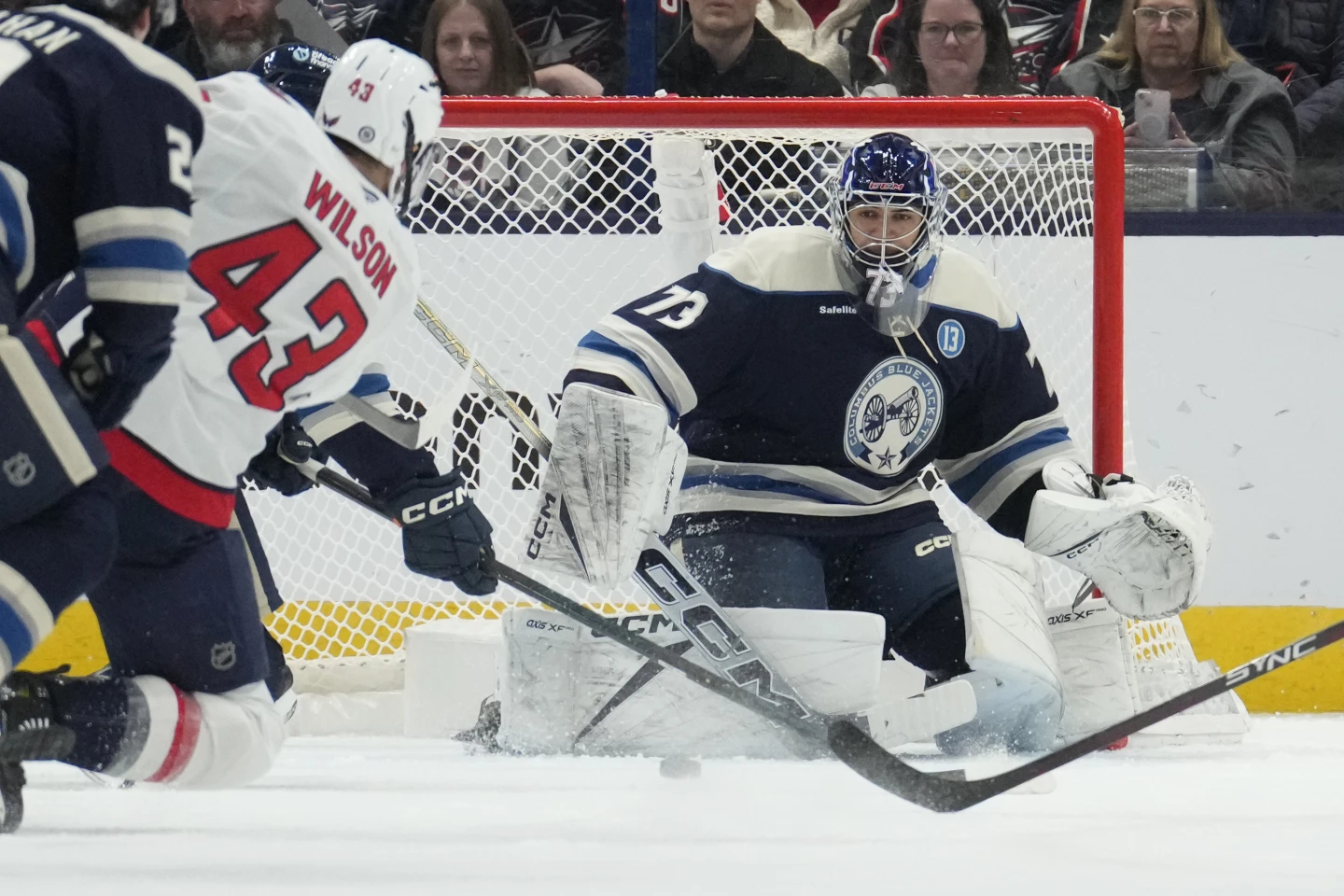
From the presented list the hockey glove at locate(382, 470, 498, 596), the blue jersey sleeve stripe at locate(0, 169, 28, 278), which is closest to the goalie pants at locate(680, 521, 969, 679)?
the hockey glove at locate(382, 470, 498, 596)

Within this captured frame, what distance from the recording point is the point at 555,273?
3258 mm

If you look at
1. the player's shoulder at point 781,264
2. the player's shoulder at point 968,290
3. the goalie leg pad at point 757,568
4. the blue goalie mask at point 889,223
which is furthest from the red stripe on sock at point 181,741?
the player's shoulder at point 968,290

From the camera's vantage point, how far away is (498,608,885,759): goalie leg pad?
255cm

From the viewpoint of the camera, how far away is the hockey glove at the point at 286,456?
217 cm

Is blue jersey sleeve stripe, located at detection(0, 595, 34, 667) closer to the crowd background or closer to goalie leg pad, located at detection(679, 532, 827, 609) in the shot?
goalie leg pad, located at detection(679, 532, 827, 609)

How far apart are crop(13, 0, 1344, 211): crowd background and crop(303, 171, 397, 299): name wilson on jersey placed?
65.7 inches

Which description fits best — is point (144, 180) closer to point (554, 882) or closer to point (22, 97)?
point (22, 97)

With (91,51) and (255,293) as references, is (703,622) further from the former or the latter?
(91,51)

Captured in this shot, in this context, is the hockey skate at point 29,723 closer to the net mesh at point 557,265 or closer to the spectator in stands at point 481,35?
the net mesh at point 557,265

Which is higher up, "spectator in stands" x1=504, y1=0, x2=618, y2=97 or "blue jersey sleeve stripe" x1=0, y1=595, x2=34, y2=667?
"spectator in stands" x1=504, y1=0, x2=618, y2=97

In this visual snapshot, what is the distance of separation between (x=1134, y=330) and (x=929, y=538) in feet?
2.74

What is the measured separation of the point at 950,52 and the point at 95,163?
2573 millimetres

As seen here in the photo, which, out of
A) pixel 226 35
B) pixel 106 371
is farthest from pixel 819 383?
pixel 226 35

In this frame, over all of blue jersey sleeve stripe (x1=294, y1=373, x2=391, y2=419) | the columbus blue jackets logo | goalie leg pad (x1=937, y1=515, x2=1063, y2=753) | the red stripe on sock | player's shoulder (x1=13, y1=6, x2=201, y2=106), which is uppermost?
player's shoulder (x1=13, y1=6, x2=201, y2=106)
